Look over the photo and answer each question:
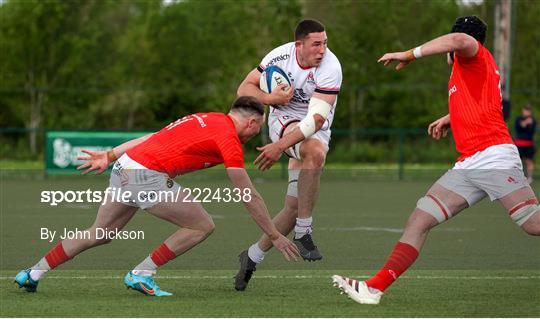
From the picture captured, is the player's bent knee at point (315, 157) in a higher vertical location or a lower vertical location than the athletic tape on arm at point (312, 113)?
lower

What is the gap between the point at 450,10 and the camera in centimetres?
5378

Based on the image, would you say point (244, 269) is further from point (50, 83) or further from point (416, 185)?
point (50, 83)

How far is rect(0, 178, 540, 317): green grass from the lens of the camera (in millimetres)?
8148

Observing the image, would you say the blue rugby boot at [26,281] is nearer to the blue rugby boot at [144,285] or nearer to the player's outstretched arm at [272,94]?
the blue rugby boot at [144,285]

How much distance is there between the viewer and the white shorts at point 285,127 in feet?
32.9

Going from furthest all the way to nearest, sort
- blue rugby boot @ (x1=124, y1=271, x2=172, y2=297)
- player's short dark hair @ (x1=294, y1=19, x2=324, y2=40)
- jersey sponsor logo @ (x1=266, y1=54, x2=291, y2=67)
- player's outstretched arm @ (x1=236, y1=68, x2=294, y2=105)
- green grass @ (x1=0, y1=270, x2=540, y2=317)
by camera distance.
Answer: jersey sponsor logo @ (x1=266, y1=54, x2=291, y2=67), player's outstretched arm @ (x1=236, y1=68, x2=294, y2=105), player's short dark hair @ (x1=294, y1=19, x2=324, y2=40), blue rugby boot @ (x1=124, y1=271, x2=172, y2=297), green grass @ (x1=0, y1=270, x2=540, y2=317)

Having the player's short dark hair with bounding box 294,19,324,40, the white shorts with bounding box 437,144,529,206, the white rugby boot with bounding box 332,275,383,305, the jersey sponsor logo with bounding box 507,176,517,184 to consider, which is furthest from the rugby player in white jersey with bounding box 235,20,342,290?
the jersey sponsor logo with bounding box 507,176,517,184

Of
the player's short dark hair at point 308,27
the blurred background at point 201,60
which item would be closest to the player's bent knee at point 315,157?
the player's short dark hair at point 308,27

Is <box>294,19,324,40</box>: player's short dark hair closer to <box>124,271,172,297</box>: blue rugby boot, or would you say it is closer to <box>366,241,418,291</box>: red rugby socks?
<box>366,241,418,291</box>: red rugby socks

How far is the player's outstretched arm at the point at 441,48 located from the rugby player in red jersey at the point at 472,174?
158mm

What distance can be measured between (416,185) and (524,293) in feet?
61.9

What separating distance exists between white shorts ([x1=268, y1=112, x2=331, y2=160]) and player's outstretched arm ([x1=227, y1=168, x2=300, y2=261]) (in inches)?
67.1

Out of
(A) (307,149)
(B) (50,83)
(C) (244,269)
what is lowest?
(B) (50,83)

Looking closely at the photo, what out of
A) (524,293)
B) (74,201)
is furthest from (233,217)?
(524,293)
